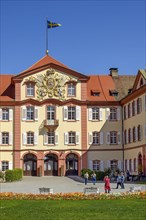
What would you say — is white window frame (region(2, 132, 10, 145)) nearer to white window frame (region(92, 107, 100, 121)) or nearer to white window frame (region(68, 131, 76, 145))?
white window frame (region(68, 131, 76, 145))

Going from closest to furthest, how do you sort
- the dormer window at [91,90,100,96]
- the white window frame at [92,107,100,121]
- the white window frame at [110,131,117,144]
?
the white window frame at [92,107,100,121]
the white window frame at [110,131,117,144]
the dormer window at [91,90,100,96]

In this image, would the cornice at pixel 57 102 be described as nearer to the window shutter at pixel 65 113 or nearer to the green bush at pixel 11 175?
the window shutter at pixel 65 113

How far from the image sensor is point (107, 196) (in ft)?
94.5

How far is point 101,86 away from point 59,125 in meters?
8.12

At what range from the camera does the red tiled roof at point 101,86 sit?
204 ft

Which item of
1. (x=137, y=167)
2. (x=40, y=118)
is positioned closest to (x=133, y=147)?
(x=137, y=167)

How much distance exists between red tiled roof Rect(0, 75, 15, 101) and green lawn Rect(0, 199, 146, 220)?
34.8m

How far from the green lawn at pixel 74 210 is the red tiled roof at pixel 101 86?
35868 mm

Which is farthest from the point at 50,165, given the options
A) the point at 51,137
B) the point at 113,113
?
the point at 113,113

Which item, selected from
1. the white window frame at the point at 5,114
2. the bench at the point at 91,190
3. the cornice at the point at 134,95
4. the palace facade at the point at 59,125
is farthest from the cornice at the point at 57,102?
the bench at the point at 91,190

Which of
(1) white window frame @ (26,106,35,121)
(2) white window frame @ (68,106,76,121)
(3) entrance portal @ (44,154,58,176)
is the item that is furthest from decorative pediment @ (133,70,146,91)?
(3) entrance portal @ (44,154,58,176)

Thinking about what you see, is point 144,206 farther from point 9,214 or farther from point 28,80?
point 28,80

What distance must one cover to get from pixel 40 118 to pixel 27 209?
38348 millimetres

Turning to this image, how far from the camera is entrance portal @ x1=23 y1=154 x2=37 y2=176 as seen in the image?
198ft
